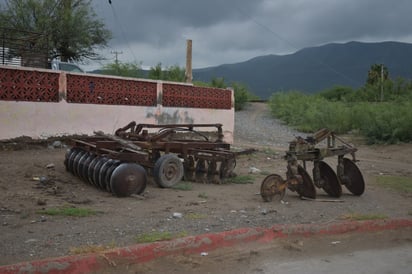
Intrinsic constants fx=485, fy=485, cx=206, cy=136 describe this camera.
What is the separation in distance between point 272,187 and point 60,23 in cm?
2419

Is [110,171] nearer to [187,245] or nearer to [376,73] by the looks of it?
[187,245]

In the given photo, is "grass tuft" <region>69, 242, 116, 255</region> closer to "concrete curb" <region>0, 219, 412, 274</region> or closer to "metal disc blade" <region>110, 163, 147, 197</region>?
"concrete curb" <region>0, 219, 412, 274</region>

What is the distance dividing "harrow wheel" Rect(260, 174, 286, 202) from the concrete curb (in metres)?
1.71

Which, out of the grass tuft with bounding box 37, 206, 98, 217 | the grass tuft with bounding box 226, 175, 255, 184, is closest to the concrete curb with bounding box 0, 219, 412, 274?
the grass tuft with bounding box 37, 206, 98, 217

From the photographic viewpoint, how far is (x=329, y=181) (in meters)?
9.61

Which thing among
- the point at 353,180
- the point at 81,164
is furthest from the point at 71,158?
the point at 353,180

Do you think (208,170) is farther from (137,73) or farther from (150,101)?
(137,73)

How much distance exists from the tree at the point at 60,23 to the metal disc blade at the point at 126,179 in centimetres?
2110

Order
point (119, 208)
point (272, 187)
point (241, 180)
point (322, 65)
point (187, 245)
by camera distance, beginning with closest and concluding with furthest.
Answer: point (187, 245) → point (119, 208) → point (272, 187) → point (241, 180) → point (322, 65)

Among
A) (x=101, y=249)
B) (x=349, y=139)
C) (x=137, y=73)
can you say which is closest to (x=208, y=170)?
(x=101, y=249)

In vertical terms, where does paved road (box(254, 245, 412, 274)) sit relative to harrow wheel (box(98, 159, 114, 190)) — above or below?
below

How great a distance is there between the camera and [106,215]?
7.12 meters

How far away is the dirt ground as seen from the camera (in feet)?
19.0

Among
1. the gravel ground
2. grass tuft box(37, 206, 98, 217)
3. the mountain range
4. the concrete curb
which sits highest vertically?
the mountain range
